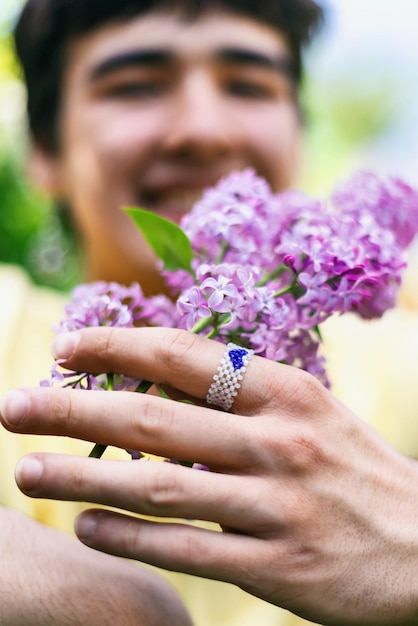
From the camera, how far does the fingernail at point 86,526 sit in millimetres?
698

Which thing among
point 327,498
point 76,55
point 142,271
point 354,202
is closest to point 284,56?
point 76,55

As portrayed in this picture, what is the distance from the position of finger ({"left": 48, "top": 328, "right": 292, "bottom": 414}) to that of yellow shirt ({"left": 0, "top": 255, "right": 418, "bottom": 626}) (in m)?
0.59

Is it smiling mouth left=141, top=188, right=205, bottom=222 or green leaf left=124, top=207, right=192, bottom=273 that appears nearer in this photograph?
green leaf left=124, top=207, right=192, bottom=273

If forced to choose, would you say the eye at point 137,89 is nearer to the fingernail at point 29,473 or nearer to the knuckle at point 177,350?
the knuckle at point 177,350

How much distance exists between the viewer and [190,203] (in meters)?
1.83

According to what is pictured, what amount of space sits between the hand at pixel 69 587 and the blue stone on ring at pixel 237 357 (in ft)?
1.05

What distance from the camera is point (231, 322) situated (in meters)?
0.72

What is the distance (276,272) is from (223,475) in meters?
0.24

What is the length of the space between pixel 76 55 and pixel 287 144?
0.62 metres

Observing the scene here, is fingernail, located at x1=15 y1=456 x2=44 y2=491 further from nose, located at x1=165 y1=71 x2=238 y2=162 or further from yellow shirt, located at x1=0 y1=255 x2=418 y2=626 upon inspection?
nose, located at x1=165 y1=71 x2=238 y2=162

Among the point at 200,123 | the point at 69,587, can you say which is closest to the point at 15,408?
the point at 69,587

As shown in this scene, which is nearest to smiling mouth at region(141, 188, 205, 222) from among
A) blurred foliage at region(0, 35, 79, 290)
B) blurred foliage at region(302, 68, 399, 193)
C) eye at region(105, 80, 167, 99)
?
eye at region(105, 80, 167, 99)

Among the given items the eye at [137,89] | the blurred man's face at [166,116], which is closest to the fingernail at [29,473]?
the blurred man's face at [166,116]

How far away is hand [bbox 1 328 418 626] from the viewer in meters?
0.69
